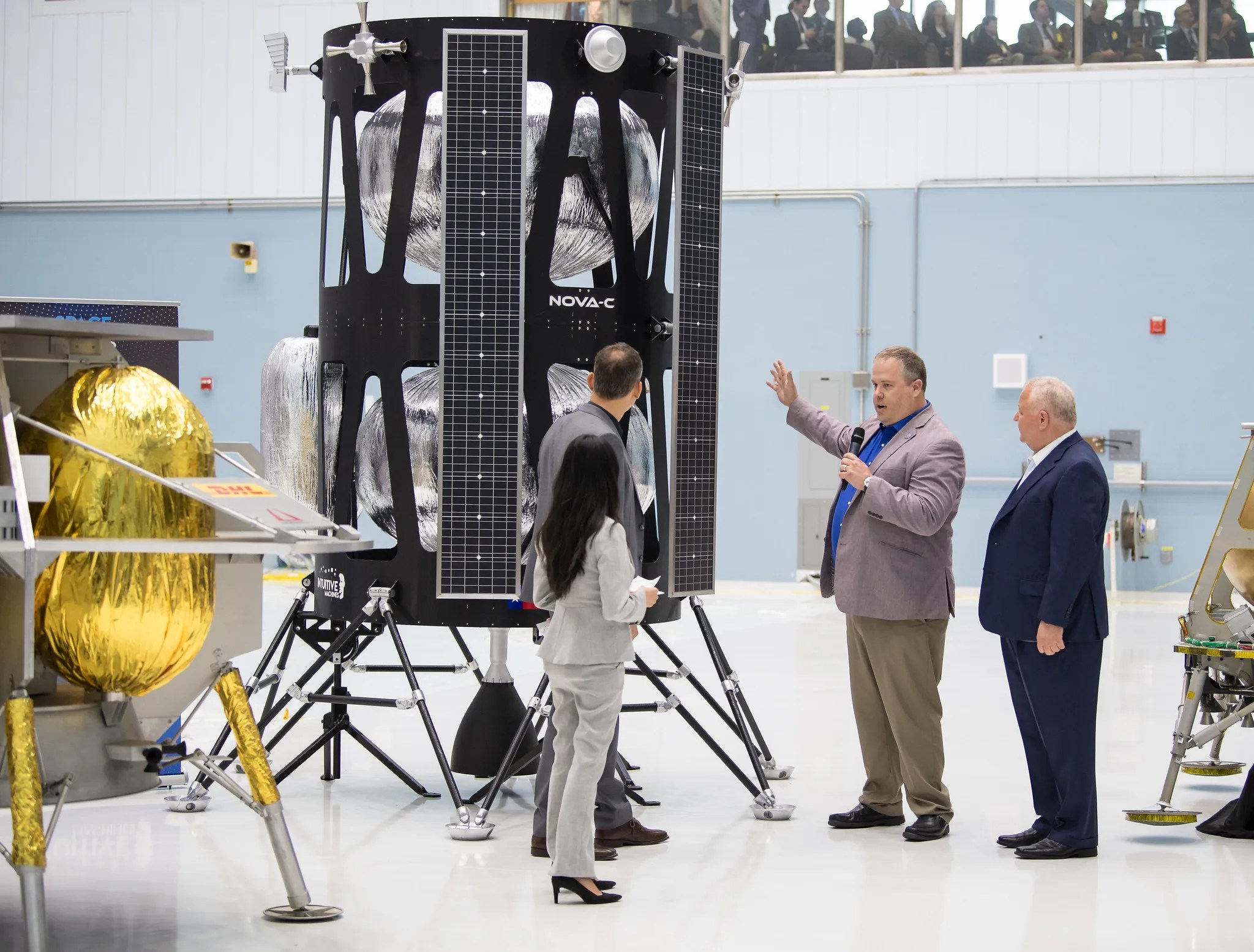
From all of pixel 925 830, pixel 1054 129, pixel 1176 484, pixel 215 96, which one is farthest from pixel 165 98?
pixel 925 830

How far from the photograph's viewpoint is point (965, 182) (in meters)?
13.1

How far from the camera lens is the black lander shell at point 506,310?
17.1 ft

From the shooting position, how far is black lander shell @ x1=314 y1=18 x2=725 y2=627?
17.1ft

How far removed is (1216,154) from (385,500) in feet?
31.8

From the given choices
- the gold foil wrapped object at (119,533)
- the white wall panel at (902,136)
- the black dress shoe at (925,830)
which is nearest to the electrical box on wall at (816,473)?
the white wall panel at (902,136)

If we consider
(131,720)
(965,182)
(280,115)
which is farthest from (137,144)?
(131,720)

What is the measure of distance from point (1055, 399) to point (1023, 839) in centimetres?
145

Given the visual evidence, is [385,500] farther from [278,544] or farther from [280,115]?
[280,115]

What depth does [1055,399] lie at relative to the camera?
15.8 feet

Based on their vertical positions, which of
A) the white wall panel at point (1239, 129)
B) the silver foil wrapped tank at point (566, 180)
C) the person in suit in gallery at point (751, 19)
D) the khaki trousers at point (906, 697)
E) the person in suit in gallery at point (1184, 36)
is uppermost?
the person in suit in gallery at point (751, 19)

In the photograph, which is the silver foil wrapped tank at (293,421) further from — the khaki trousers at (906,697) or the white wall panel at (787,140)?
the white wall panel at (787,140)

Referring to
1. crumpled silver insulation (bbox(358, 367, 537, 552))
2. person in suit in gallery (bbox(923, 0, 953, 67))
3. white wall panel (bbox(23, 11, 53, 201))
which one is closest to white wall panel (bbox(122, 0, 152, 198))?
white wall panel (bbox(23, 11, 53, 201))

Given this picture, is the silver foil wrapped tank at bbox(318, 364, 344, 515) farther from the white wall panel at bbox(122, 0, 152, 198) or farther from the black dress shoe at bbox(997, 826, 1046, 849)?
the white wall panel at bbox(122, 0, 152, 198)

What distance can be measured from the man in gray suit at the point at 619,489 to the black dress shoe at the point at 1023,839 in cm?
121
